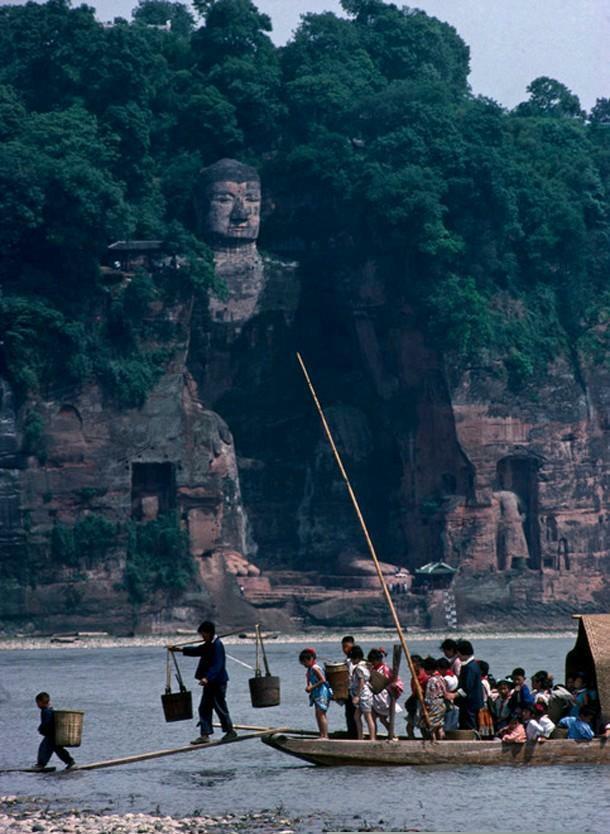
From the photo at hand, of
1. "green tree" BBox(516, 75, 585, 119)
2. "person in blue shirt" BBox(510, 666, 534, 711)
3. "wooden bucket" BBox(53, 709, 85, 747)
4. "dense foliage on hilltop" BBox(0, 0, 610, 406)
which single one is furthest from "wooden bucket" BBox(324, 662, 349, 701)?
"green tree" BBox(516, 75, 585, 119)

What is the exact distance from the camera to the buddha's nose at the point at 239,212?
338 feet

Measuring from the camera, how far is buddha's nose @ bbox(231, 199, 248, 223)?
10294 cm

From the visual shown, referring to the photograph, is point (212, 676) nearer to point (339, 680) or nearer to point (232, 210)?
point (339, 680)

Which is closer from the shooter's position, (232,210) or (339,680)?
(339,680)

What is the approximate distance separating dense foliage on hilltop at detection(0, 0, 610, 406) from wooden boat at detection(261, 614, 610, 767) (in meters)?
62.1

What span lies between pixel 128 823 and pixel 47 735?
4.63m

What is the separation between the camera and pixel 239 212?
103125 millimetres

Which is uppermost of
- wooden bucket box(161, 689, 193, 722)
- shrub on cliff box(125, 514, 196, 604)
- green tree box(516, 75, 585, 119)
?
green tree box(516, 75, 585, 119)

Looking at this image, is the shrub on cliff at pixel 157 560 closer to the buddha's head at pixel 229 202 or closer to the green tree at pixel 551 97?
the buddha's head at pixel 229 202

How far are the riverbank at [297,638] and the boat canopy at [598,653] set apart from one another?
58770mm

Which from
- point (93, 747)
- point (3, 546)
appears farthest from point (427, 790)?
point (3, 546)

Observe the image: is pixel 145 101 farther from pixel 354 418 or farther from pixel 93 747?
pixel 93 747

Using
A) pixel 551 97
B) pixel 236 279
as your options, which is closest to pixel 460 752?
pixel 236 279

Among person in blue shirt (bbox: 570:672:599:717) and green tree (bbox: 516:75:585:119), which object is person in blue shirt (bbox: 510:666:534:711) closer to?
person in blue shirt (bbox: 570:672:599:717)
